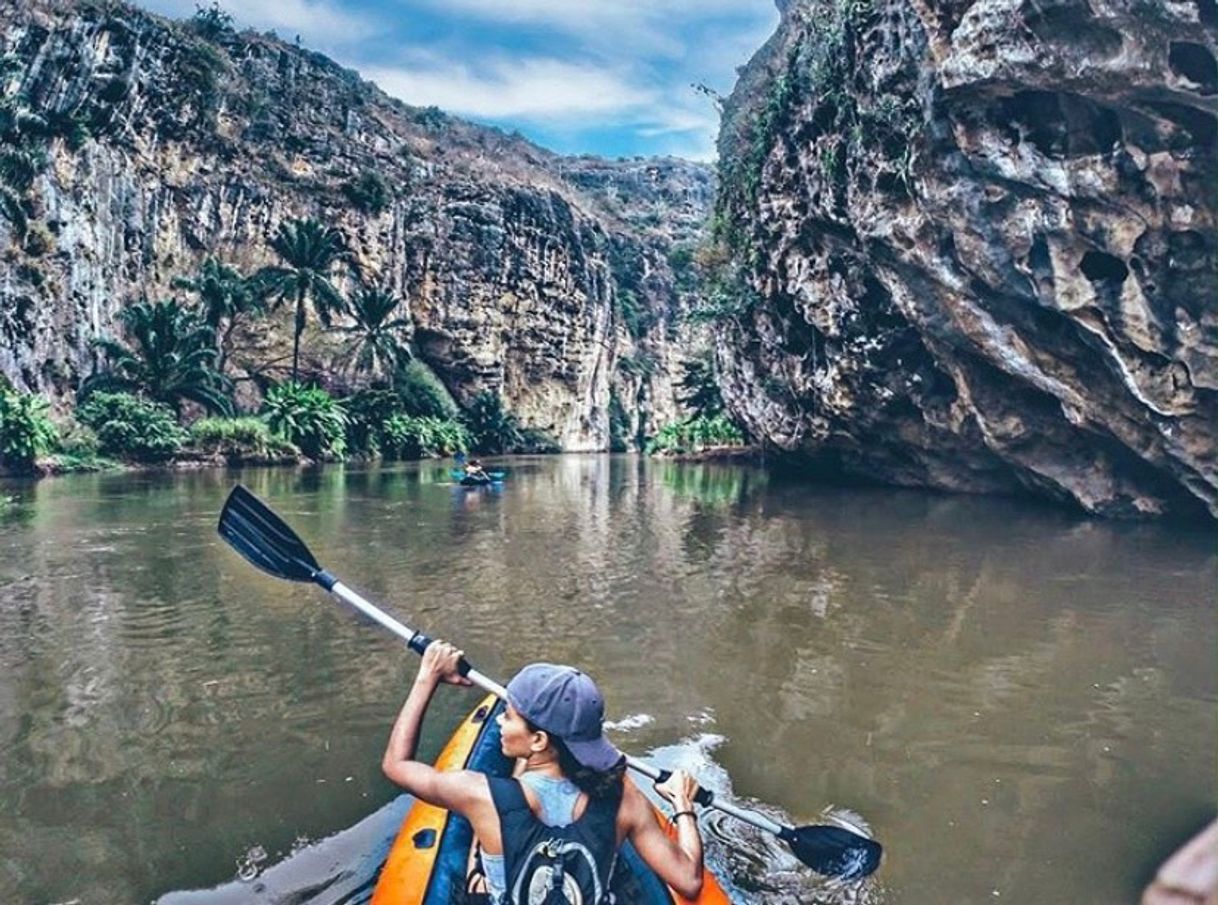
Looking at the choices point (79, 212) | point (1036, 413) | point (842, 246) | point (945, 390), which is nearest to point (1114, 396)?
point (1036, 413)

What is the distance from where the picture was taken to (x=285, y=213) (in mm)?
36000

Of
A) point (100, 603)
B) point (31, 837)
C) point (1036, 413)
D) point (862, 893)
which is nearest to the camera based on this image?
point (862, 893)

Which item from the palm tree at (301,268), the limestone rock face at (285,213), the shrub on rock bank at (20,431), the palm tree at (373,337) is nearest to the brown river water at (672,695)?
the shrub on rock bank at (20,431)

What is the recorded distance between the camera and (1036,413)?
1365 cm

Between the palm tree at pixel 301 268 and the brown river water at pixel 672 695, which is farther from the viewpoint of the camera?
the palm tree at pixel 301 268

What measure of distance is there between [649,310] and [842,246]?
49.9m

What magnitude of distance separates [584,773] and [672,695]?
9.78 ft

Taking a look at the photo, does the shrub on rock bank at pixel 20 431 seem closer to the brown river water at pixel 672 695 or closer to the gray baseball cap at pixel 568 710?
the brown river water at pixel 672 695

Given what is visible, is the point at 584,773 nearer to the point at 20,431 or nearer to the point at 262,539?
the point at 262,539

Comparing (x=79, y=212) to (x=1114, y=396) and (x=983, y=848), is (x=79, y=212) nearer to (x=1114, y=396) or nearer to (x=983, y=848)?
(x=1114, y=396)

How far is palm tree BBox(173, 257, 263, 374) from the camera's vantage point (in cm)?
2884

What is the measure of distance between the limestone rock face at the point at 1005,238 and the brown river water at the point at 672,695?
2.46m

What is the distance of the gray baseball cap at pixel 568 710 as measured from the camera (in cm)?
228

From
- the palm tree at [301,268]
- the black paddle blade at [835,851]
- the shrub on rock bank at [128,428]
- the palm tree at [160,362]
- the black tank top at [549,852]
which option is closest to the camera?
the black tank top at [549,852]
